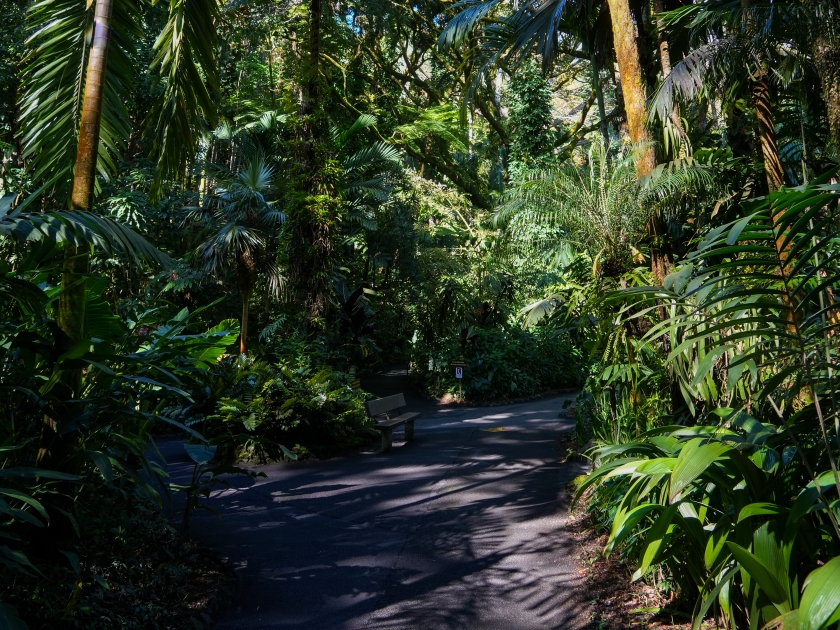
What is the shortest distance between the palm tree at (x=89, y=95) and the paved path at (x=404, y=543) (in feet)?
7.95

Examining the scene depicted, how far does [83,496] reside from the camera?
4637mm

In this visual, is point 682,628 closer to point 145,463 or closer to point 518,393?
point 145,463

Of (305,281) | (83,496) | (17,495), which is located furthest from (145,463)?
(305,281)

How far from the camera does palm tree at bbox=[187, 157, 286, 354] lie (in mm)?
12812

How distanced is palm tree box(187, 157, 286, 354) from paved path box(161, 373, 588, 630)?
4.95 meters

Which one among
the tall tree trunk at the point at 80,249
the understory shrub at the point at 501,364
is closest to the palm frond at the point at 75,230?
the tall tree trunk at the point at 80,249

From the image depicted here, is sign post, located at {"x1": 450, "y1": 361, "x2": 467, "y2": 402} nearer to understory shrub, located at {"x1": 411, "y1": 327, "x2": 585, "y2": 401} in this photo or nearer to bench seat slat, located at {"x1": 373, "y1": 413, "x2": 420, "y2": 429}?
understory shrub, located at {"x1": 411, "y1": 327, "x2": 585, "y2": 401}

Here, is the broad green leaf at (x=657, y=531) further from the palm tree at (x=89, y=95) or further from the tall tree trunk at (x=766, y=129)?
the tall tree trunk at (x=766, y=129)

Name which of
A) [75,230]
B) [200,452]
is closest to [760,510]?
[75,230]

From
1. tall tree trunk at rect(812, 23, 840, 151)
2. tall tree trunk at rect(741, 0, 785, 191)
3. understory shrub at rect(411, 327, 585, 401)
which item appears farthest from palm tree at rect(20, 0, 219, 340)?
understory shrub at rect(411, 327, 585, 401)

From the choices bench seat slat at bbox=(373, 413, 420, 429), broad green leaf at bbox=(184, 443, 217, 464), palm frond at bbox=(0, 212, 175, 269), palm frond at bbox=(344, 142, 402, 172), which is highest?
palm frond at bbox=(344, 142, 402, 172)

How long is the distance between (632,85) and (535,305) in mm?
4619

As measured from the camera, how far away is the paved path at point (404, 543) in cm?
469

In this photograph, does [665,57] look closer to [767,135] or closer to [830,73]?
[767,135]
